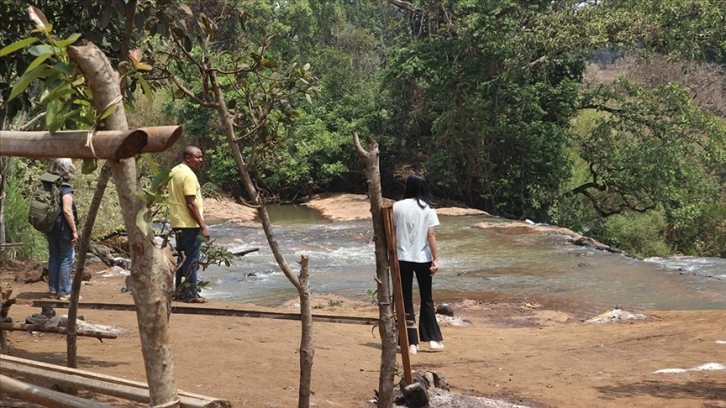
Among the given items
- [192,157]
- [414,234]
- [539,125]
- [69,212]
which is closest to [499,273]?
[192,157]

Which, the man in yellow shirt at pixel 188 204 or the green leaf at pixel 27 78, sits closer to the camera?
the green leaf at pixel 27 78

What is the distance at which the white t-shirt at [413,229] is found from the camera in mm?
7438

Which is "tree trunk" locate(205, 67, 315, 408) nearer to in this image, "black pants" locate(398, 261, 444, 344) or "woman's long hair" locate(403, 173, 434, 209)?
"black pants" locate(398, 261, 444, 344)

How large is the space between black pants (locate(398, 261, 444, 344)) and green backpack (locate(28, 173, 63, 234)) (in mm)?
3645

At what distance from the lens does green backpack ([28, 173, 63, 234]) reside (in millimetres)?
8945

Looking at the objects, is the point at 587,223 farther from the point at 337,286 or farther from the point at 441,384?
the point at 441,384

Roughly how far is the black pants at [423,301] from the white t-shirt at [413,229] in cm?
9

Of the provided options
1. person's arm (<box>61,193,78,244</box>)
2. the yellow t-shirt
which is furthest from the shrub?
person's arm (<box>61,193,78,244</box>)

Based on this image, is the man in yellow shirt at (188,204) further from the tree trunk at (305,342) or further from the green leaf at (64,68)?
the green leaf at (64,68)

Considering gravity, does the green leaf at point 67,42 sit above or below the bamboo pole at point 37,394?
above

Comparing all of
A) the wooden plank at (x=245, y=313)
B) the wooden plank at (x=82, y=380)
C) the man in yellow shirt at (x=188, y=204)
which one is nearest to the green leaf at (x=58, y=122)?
the wooden plank at (x=82, y=380)

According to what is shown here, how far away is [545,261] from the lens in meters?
15.3

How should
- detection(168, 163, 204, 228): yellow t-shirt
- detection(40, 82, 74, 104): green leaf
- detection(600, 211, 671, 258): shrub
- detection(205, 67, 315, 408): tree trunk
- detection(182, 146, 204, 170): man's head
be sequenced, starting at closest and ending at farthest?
detection(40, 82, 74, 104): green leaf → detection(205, 67, 315, 408): tree trunk → detection(168, 163, 204, 228): yellow t-shirt → detection(182, 146, 204, 170): man's head → detection(600, 211, 671, 258): shrub

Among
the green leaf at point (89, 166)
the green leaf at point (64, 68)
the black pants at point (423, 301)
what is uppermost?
the green leaf at point (64, 68)
